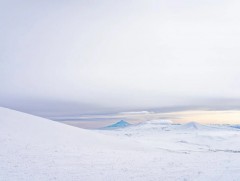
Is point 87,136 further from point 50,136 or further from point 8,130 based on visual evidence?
point 8,130

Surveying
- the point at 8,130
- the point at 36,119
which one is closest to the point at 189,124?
the point at 36,119

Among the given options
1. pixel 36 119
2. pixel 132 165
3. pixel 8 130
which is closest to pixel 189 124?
pixel 36 119

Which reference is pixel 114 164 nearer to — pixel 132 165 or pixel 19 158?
pixel 132 165

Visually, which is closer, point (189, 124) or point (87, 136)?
point (87, 136)

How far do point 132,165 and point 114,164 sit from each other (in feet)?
4.10

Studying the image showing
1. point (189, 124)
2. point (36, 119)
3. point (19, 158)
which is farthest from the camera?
point (189, 124)

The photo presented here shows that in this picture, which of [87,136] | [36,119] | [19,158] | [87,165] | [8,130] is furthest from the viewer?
[36,119]

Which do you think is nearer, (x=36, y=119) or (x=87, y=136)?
(x=87, y=136)

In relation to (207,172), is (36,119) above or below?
above

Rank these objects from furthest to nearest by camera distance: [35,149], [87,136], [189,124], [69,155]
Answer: [189,124], [87,136], [35,149], [69,155]

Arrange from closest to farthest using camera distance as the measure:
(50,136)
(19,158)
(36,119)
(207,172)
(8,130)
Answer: (207,172) → (19,158) → (8,130) → (50,136) → (36,119)

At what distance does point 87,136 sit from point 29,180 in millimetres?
27763

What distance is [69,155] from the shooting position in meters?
26.7

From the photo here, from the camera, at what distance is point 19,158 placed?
77.9 ft
